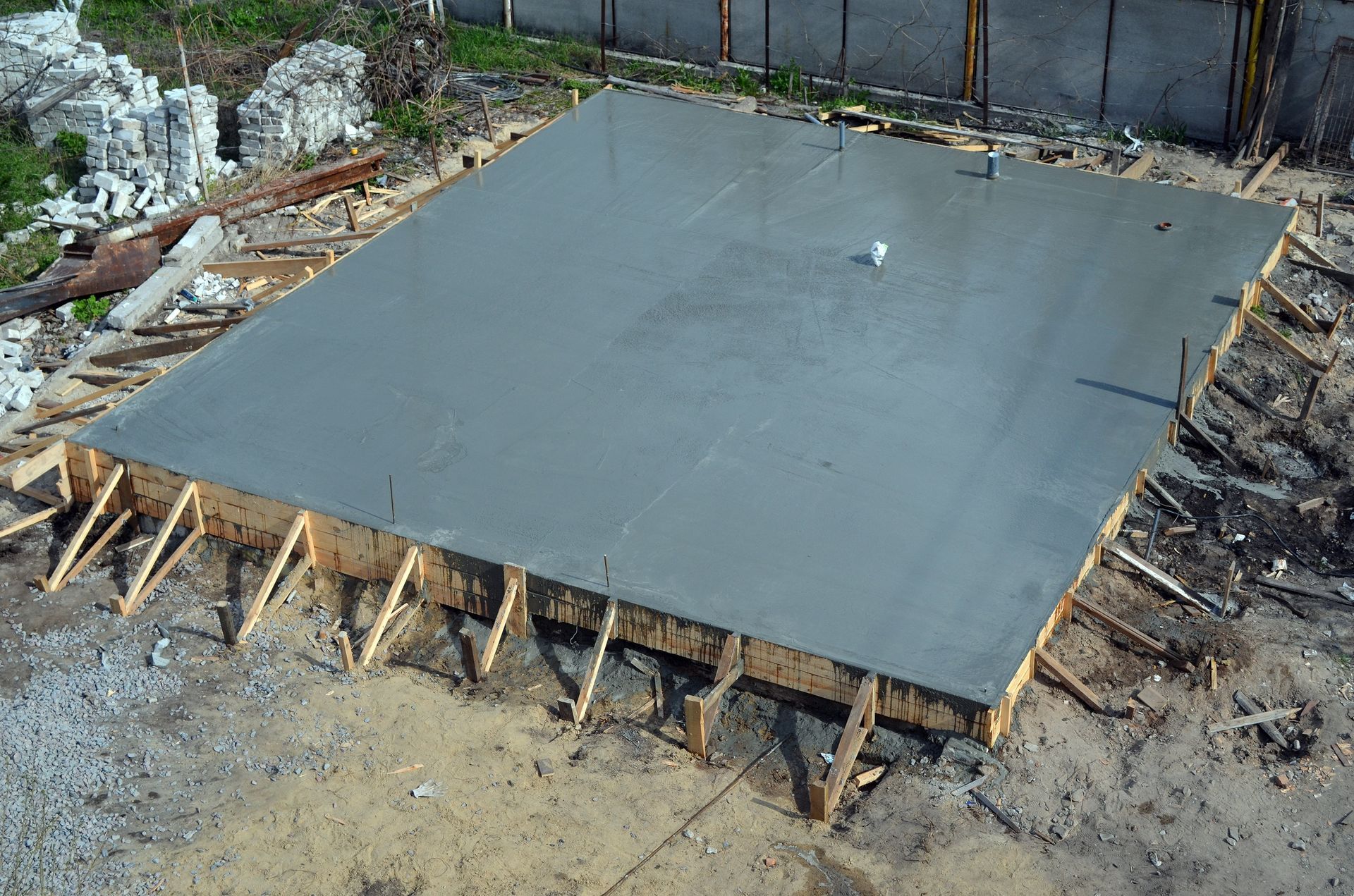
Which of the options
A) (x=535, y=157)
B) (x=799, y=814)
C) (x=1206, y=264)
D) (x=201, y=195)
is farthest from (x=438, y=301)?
(x=1206, y=264)

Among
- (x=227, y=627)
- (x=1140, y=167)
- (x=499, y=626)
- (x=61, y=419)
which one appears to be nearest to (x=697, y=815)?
(x=499, y=626)

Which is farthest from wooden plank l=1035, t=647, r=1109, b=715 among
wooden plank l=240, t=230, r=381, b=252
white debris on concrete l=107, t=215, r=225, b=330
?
white debris on concrete l=107, t=215, r=225, b=330

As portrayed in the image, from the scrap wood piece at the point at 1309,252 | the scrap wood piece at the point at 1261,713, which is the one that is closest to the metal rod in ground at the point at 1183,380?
the scrap wood piece at the point at 1261,713

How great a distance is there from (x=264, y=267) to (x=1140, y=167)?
9.64 m

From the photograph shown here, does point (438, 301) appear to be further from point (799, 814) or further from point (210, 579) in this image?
point (799, 814)

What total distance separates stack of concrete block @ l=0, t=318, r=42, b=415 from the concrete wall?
374 inches

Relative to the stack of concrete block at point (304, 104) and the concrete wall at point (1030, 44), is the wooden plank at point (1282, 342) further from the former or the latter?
the stack of concrete block at point (304, 104)

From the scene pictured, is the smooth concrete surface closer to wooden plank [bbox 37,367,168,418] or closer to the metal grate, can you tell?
wooden plank [bbox 37,367,168,418]

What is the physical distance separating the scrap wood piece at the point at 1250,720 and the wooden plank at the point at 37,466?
9016 mm

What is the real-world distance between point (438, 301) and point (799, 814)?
6.25 metres

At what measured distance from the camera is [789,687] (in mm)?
10141

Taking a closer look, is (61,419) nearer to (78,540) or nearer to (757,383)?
(78,540)

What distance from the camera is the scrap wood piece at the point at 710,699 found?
9.75 m

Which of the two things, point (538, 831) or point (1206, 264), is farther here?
point (1206, 264)
